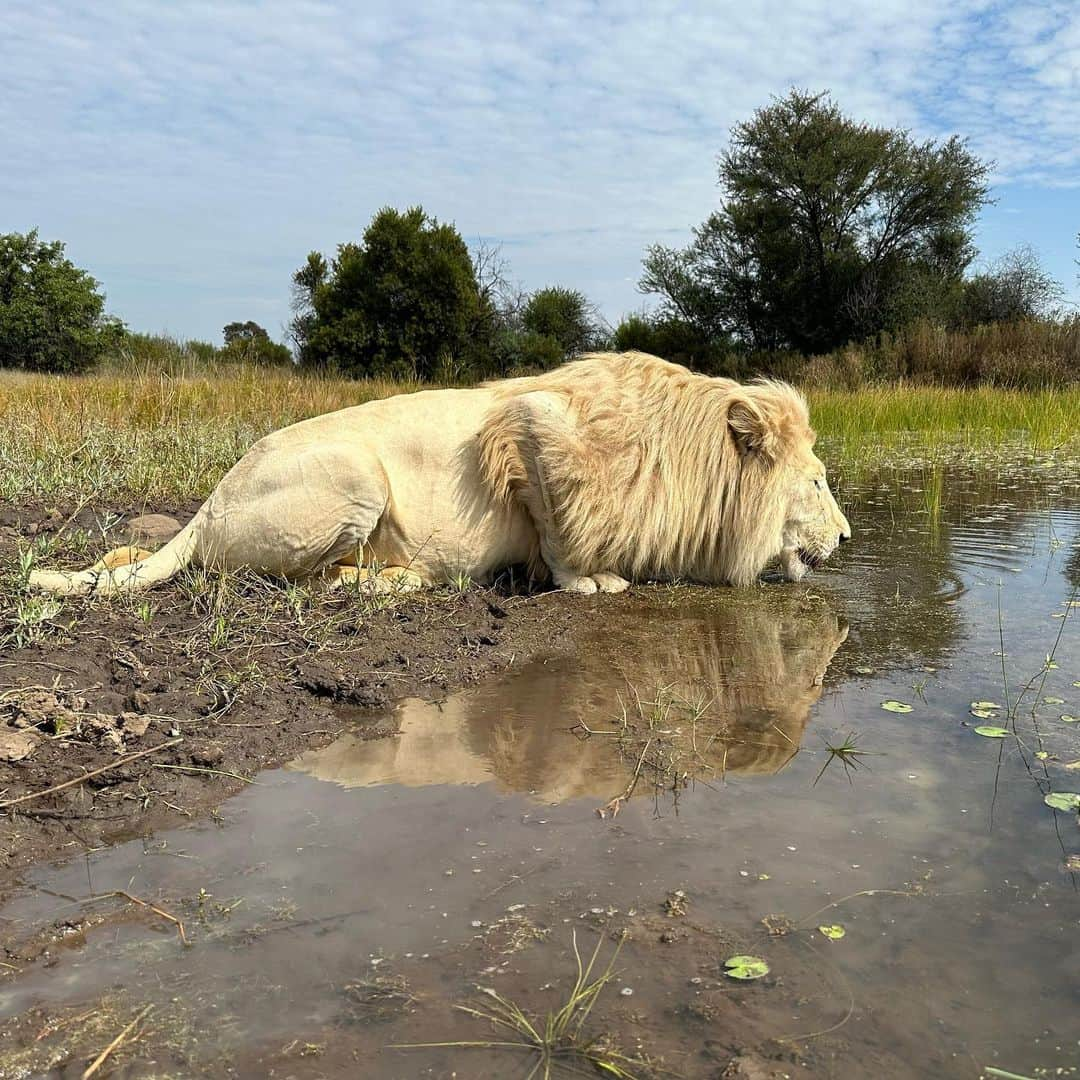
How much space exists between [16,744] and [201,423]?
24.3 feet

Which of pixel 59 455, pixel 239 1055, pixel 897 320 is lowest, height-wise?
pixel 239 1055

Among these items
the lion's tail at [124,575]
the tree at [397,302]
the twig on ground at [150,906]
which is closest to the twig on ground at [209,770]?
the twig on ground at [150,906]

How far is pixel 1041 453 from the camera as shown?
38.0ft

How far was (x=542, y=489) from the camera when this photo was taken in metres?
4.91

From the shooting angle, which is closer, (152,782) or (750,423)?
(152,782)

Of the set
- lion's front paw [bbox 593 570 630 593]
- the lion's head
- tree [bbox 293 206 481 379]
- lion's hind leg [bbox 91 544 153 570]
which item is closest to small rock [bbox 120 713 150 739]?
lion's hind leg [bbox 91 544 153 570]

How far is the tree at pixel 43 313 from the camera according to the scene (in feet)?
109

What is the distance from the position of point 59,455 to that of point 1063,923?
7683mm

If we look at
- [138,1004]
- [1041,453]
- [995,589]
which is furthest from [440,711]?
[1041,453]

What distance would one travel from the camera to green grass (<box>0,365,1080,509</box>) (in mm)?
7184

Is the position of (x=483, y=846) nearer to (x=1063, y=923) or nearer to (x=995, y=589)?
(x=1063, y=923)

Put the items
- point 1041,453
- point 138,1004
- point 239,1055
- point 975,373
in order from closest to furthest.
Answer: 1. point 239,1055
2. point 138,1004
3. point 1041,453
4. point 975,373

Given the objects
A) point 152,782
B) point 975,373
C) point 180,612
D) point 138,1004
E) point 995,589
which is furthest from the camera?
point 975,373

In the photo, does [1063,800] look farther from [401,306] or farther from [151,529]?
[401,306]
